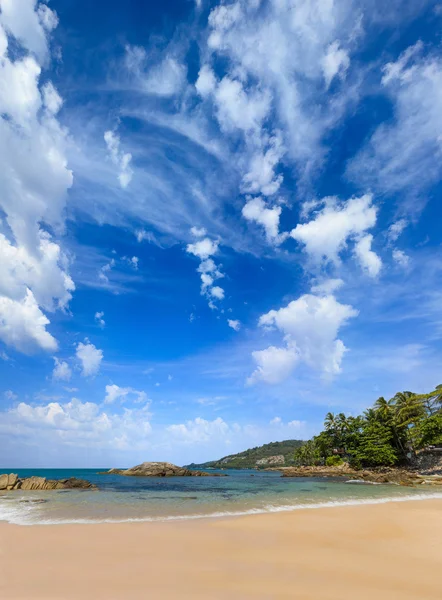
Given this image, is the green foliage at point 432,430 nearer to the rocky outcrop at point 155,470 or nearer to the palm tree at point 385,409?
the palm tree at point 385,409

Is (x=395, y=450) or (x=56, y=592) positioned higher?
(x=395, y=450)

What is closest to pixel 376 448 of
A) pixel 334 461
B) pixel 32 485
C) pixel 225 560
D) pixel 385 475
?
pixel 385 475

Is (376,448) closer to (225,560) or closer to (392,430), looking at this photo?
(392,430)

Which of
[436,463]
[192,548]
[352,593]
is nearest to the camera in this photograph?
[352,593]

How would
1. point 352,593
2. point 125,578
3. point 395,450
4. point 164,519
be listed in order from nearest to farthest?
point 352,593 → point 125,578 → point 164,519 → point 395,450

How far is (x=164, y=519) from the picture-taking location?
15.5 metres

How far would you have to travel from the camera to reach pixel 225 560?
28.4 ft

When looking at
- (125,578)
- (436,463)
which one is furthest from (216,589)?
(436,463)

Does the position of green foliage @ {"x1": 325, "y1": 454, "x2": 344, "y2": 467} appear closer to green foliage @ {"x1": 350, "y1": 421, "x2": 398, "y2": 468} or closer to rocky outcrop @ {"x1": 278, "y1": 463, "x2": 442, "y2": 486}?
rocky outcrop @ {"x1": 278, "y1": 463, "x2": 442, "y2": 486}

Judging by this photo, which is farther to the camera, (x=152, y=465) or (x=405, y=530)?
(x=152, y=465)

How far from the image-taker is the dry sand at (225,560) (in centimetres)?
653

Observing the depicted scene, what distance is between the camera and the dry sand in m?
6.53

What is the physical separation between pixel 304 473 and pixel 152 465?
40744 mm

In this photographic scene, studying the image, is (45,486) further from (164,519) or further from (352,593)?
(352,593)
